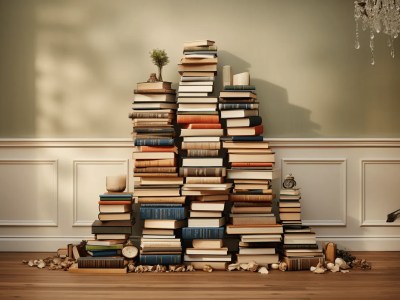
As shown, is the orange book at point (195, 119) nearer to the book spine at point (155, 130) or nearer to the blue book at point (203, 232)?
the book spine at point (155, 130)

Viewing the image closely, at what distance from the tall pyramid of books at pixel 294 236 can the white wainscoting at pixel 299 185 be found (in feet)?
1.26

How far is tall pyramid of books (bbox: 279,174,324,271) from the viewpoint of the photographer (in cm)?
404

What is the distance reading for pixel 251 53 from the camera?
Answer: 467cm

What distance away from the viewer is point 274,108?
4668 mm

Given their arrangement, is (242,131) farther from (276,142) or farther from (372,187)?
(372,187)

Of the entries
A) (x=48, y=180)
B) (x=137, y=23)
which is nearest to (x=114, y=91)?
(x=137, y=23)

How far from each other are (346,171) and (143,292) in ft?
6.81

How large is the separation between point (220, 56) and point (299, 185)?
3.94 ft

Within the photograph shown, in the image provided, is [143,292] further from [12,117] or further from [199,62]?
[12,117]

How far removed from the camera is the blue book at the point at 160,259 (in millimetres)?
4098

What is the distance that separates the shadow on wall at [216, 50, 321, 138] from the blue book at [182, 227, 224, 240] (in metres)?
0.95

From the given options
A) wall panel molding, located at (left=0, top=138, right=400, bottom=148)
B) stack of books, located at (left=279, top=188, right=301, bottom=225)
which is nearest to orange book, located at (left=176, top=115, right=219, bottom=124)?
wall panel molding, located at (left=0, top=138, right=400, bottom=148)

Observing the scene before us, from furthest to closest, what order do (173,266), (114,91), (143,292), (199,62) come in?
1. (114,91)
2. (199,62)
3. (173,266)
4. (143,292)

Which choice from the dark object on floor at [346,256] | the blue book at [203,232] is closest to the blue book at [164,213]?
the blue book at [203,232]
